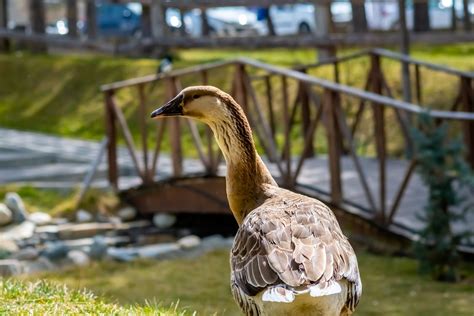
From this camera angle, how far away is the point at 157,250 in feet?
47.3

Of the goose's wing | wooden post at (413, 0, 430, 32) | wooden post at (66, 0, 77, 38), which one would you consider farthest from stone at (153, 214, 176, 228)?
wooden post at (66, 0, 77, 38)

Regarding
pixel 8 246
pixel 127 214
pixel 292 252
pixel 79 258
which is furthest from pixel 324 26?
pixel 292 252

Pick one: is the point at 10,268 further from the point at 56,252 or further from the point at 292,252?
the point at 292,252

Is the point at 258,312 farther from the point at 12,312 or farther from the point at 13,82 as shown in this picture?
the point at 13,82

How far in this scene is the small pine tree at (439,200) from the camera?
11.5 metres

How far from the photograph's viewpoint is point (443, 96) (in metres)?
20.2

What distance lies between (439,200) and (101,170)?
24.5 ft

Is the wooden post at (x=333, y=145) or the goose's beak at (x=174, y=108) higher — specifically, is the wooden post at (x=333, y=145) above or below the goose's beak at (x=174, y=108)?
below

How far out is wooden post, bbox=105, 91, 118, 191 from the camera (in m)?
16.5

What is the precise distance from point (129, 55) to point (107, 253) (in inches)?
493

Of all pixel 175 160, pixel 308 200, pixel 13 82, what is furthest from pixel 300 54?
pixel 308 200

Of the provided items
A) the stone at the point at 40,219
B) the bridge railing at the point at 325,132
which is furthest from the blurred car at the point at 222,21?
the stone at the point at 40,219

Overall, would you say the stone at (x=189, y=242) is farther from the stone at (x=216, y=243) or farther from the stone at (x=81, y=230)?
the stone at (x=81, y=230)

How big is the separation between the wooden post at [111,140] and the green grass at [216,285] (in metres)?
3.00
